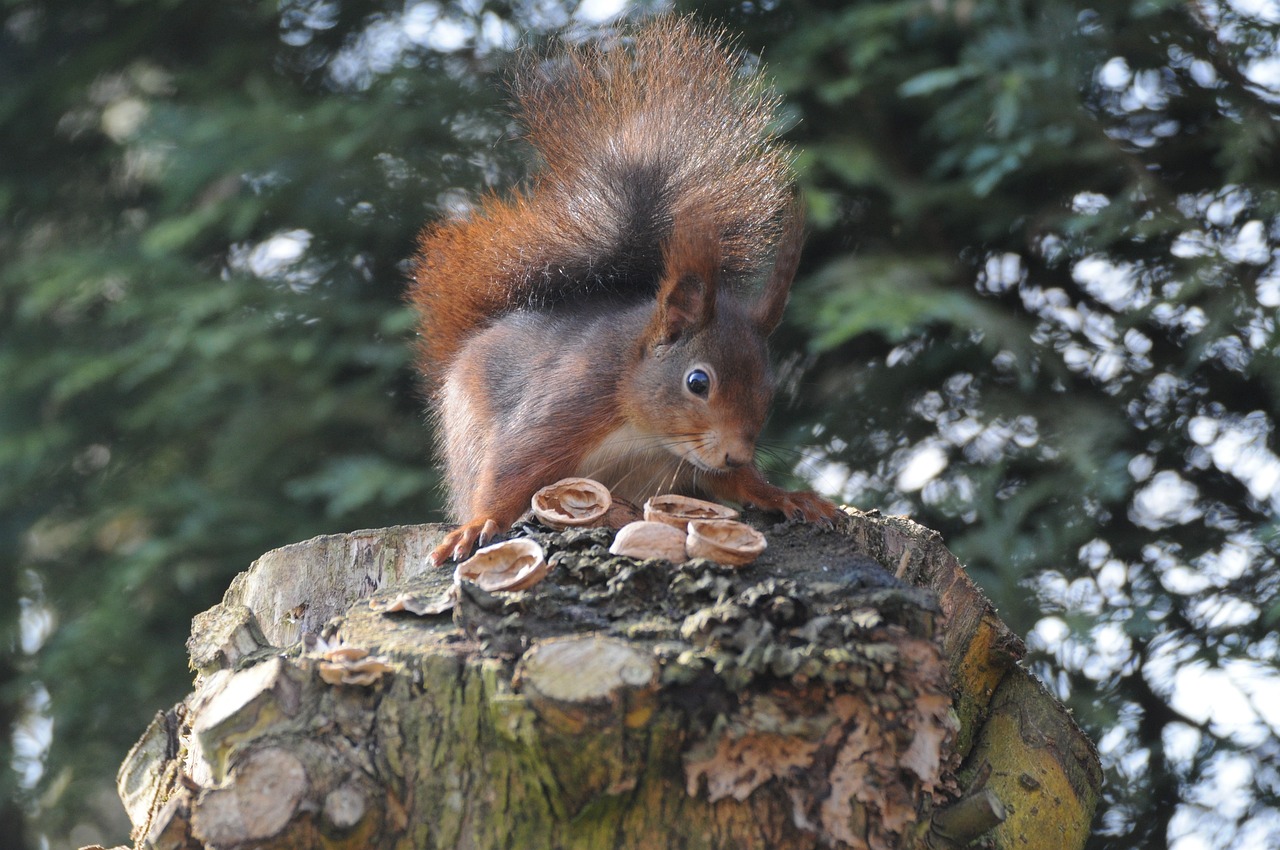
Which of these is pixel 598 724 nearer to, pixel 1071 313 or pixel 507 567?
pixel 507 567

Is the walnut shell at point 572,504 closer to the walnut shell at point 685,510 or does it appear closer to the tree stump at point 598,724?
the walnut shell at point 685,510

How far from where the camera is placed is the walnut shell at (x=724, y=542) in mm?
1160

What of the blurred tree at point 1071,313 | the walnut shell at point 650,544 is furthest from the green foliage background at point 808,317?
the walnut shell at point 650,544

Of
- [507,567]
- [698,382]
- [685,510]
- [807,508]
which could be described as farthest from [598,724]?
[698,382]

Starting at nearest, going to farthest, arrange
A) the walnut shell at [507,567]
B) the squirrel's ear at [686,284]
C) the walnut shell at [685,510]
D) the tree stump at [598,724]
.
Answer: the tree stump at [598,724]
the walnut shell at [507,567]
the walnut shell at [685,510]
the squirrel's ear at [686,284]

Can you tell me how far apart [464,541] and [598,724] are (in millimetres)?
479

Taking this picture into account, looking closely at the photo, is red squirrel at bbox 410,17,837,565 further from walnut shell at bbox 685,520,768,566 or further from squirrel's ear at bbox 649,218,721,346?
walnut shell at bbox 685,520,768,566

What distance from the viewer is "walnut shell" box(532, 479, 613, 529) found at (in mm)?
1318

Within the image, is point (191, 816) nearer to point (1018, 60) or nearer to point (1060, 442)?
point (1060, 442)

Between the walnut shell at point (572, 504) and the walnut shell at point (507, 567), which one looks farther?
the walnut shell at point (572, 504)

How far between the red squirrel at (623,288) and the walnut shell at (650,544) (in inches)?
14.0

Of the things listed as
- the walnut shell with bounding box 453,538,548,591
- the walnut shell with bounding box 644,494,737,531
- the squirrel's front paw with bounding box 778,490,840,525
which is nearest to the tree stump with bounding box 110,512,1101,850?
the walnut shell with bounding box 453,538,548,591

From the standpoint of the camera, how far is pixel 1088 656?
2094 millimetres

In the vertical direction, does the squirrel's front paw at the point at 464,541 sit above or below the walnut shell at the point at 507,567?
below
